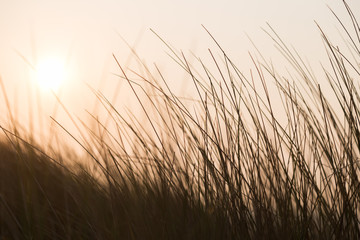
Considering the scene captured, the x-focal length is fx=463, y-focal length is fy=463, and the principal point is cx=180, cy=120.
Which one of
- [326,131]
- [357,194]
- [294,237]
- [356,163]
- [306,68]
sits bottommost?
[294,237]

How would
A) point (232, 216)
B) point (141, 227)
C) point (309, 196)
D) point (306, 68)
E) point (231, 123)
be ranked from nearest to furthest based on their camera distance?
point (141, 227) < point (232, 216) < point (309, 196) < point (231, 123) < point (306, 68)

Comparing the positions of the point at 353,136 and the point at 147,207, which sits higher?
the point at 353,136

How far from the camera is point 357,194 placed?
4.99ft

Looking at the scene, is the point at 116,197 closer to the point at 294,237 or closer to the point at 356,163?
the point at 294,237

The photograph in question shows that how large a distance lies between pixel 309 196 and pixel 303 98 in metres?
0.41

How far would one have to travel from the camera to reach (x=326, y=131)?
1602mm

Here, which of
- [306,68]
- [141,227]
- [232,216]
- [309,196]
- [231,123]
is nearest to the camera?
[141,227]

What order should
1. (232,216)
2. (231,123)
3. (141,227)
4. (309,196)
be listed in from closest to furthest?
(141,227), (232,216), (309,196), (231,123)

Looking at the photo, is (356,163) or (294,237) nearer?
(294,237)

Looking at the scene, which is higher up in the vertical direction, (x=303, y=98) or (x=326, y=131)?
(x=303, y=98)

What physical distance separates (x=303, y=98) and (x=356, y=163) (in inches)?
13.1

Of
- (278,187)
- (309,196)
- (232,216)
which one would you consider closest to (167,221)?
(232,216)

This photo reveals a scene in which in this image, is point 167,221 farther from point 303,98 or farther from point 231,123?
point 303,98

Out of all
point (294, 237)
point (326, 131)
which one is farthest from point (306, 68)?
point (294, 237)
